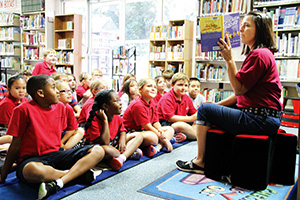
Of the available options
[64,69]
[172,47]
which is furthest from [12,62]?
[172,47]

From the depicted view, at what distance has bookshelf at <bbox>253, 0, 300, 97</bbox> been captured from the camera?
15.3 ft

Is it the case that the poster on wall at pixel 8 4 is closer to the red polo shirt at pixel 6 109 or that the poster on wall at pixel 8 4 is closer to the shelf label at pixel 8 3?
the shelf label at pixel 8 3

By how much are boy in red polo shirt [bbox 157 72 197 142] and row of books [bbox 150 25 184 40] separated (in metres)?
2.32

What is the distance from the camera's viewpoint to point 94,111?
2.44 metres

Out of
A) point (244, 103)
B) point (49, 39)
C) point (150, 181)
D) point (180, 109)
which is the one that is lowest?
point (150, 181)

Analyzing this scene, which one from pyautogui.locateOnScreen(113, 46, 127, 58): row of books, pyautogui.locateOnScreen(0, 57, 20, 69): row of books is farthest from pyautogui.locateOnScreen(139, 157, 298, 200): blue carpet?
pyautogui.locateOnScreen(0, 57, 20, 69): row of books

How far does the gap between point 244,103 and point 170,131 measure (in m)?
1.27

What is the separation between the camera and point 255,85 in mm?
2049

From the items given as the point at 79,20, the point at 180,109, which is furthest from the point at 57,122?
the point at 79,20

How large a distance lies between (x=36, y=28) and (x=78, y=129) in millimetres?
5779

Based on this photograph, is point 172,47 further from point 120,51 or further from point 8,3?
point 8,3

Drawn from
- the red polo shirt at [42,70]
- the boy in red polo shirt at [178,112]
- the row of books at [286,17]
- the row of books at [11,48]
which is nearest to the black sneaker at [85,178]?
the boy in red polo shirt at [178,112]

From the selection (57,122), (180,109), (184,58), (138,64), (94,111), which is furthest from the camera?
(138,64)

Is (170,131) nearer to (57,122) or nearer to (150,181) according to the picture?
(150,181)
